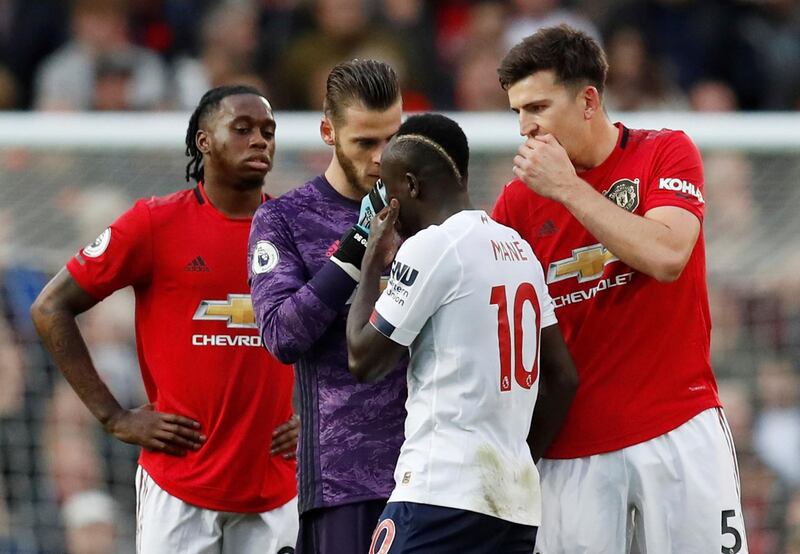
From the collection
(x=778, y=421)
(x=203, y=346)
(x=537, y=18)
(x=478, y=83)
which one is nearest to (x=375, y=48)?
(x=478, y=83)

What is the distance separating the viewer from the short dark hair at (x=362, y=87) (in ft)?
15.2

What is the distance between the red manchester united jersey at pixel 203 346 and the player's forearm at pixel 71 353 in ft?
0.55

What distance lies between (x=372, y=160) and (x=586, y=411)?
1.09 meters

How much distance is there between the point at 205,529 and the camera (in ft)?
17.6

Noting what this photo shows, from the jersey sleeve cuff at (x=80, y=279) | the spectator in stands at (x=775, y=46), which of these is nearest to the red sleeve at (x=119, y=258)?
the jersey sleeve cuff at (x=80, y=279)

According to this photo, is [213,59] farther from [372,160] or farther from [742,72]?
[372,160]

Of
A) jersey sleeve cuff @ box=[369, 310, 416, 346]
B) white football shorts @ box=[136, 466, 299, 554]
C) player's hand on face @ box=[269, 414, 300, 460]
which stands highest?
jersey sleeve cuff @ box=[369, 310, 416, 346]

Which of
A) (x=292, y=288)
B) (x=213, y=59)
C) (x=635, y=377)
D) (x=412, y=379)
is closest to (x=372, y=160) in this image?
(x=292, y=288)

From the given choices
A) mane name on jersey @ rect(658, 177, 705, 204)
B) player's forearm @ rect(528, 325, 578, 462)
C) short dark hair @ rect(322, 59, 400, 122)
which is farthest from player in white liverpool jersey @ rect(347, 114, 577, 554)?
mane name on jersey @ rect(658, 177, 705, 204)

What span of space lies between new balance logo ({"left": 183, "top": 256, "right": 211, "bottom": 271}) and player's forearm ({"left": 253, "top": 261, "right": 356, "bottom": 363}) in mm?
1080

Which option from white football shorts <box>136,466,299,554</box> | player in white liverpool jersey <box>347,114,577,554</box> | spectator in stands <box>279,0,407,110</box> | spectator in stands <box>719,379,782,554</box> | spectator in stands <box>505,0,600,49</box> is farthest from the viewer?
spectator in stands <box>505,0,600,49</box>

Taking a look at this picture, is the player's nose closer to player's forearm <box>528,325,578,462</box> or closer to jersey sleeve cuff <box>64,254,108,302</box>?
player's forearm <box>528,325,578,462</box>

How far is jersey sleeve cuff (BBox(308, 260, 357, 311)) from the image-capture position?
4.32 meters

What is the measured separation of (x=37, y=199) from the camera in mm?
8156
